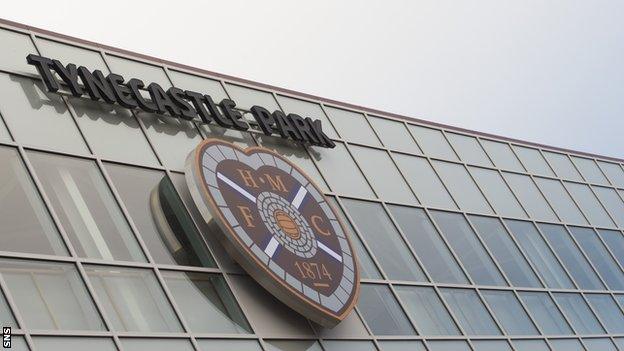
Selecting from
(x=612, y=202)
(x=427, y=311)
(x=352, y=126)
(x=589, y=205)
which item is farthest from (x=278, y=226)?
(x=612, y=202)

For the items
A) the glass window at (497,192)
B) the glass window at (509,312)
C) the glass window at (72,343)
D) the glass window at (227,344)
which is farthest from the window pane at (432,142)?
the glass window at (72,343)

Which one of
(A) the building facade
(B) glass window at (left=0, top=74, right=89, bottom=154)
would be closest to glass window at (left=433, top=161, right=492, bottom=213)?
(A) the building facade

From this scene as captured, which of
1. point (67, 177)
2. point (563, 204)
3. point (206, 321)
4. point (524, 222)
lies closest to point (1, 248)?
point (67, 177)

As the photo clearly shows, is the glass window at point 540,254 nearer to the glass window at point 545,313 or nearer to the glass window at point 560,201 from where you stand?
the glass window at point 545,313

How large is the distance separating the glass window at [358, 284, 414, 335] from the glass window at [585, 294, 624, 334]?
8.49 m

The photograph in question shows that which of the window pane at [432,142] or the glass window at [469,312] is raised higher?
the window pane at [432,142]

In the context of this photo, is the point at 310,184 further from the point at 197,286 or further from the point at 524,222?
the point at 524,222

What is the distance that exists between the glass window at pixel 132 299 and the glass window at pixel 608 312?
590 inches

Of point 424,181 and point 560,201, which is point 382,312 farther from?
point 560,201

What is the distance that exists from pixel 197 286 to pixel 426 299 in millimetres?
6753

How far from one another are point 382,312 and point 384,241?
2.60 m

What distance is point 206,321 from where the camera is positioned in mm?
19000

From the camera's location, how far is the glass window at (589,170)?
3622 centimetres

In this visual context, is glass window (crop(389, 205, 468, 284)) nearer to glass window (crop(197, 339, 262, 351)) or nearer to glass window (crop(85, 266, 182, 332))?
glass window (crop(197, 339, 262, 351))
